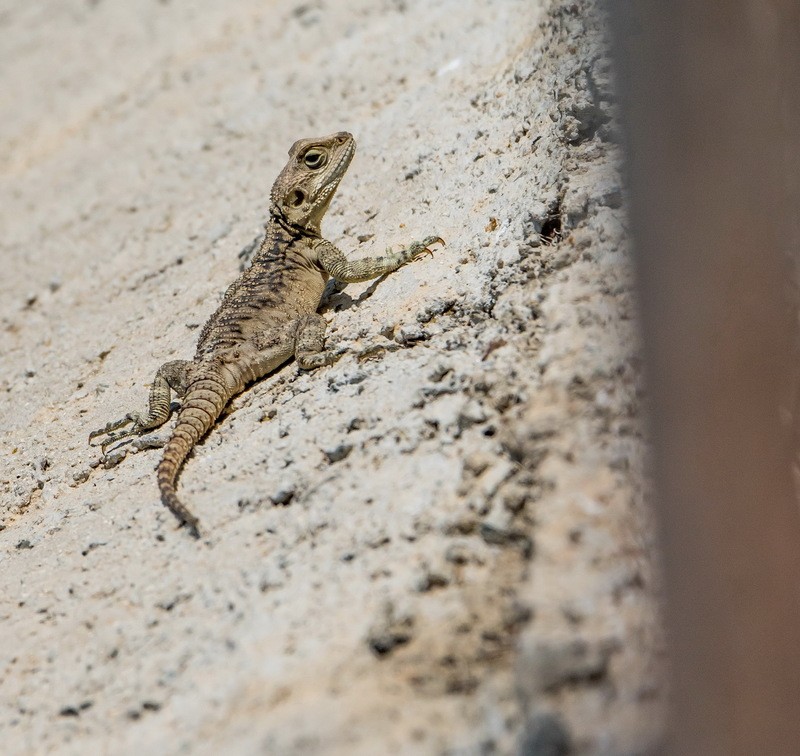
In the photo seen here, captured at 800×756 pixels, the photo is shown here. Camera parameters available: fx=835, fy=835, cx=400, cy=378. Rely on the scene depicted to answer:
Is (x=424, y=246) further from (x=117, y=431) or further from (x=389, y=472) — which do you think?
(x=117, y=431)

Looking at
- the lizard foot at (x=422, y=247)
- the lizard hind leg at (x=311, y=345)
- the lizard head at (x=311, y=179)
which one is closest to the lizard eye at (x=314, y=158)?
the lizard head at (x=311, y=179)

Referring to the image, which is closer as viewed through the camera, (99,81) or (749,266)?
(749,266)

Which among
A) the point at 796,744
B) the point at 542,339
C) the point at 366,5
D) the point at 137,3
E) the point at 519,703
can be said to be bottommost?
the point at 796,744

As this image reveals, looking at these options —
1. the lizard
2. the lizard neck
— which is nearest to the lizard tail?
the lizard

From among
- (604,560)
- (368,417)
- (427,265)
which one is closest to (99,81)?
(427,265)

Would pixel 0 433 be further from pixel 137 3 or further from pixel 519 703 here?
pixel 137 3

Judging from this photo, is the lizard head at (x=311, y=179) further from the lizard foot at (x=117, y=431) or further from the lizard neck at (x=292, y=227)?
the lizard foot at (x=117, y=431)

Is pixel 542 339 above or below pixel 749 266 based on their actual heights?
above

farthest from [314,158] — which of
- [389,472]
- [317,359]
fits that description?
[389,472]
